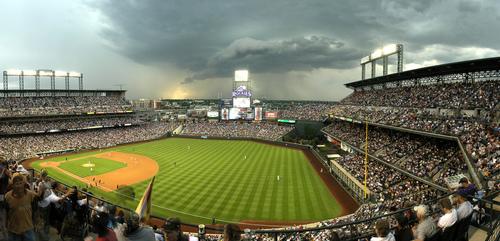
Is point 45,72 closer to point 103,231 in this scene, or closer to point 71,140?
point 71,140

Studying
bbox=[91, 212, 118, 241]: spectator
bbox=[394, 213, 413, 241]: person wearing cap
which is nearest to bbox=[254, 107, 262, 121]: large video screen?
bbox=[394, 213, 413, 241]: person wearing cap

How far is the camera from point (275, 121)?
8275cm

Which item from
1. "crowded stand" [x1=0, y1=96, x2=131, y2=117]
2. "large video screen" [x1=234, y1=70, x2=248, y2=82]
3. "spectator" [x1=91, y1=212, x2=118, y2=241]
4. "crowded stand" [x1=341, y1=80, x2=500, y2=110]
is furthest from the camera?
"large video screen" [x1=234, y1=70, x2=248, y2=82]

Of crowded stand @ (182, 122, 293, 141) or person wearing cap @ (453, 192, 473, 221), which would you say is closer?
person wearing cap @ (453, 192, 473, 221)

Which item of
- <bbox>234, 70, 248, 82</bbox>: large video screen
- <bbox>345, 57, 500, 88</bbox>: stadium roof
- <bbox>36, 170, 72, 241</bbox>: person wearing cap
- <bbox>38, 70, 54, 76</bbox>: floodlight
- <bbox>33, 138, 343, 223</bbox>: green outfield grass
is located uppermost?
<bbox>234, 70, 248, 82</bbox>: large video screen

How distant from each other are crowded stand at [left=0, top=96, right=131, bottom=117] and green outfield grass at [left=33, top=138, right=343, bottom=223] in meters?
22.8

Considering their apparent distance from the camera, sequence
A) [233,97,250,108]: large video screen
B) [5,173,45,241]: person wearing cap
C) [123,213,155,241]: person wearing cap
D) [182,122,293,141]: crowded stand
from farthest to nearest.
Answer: [233,97,250,108]: large video screen < [182,122,293,141]: crowded stand < [5,173,45,241]: person wearing cap < [123,213,155,241]: person wearing cap

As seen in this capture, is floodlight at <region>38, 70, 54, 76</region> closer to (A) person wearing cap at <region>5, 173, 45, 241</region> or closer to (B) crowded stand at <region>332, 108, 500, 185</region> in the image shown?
(B) crowded stand at <region>332, 108, 500, 185</region>

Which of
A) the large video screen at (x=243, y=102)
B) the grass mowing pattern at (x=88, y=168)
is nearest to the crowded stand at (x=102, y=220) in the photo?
the grass mowing pattern at (x=88, y=168)

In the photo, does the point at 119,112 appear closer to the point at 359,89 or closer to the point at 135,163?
the point at 135,163

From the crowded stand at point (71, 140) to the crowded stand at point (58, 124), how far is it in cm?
143

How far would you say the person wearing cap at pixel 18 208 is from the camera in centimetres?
519

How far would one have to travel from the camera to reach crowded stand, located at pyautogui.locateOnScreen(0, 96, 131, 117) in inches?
2479

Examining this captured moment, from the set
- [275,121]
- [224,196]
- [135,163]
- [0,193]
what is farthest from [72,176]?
[275,121]
